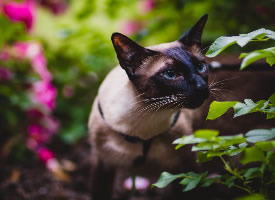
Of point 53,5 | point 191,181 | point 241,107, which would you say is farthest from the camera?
point 53,5

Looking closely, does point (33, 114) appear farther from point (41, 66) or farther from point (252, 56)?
point (252, 56)

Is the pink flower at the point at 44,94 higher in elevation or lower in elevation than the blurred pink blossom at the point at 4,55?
lower

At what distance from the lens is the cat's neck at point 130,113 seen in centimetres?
149

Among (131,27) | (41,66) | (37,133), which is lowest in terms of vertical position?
(37,133)

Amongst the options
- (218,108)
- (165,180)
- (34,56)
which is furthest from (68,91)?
(218,108)

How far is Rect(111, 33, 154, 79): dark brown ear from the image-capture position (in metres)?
1.35

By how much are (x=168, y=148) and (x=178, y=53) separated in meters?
0.56

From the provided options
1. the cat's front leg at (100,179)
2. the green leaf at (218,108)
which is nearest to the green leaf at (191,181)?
the green leaf at (218,108)

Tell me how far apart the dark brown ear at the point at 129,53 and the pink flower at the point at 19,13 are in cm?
174

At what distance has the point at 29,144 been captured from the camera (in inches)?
103

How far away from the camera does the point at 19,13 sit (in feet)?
8.98

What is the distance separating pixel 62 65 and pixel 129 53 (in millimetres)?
1516

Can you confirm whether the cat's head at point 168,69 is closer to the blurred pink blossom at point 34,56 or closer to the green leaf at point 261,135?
the green leaf at point 261,135

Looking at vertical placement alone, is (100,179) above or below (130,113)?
below
